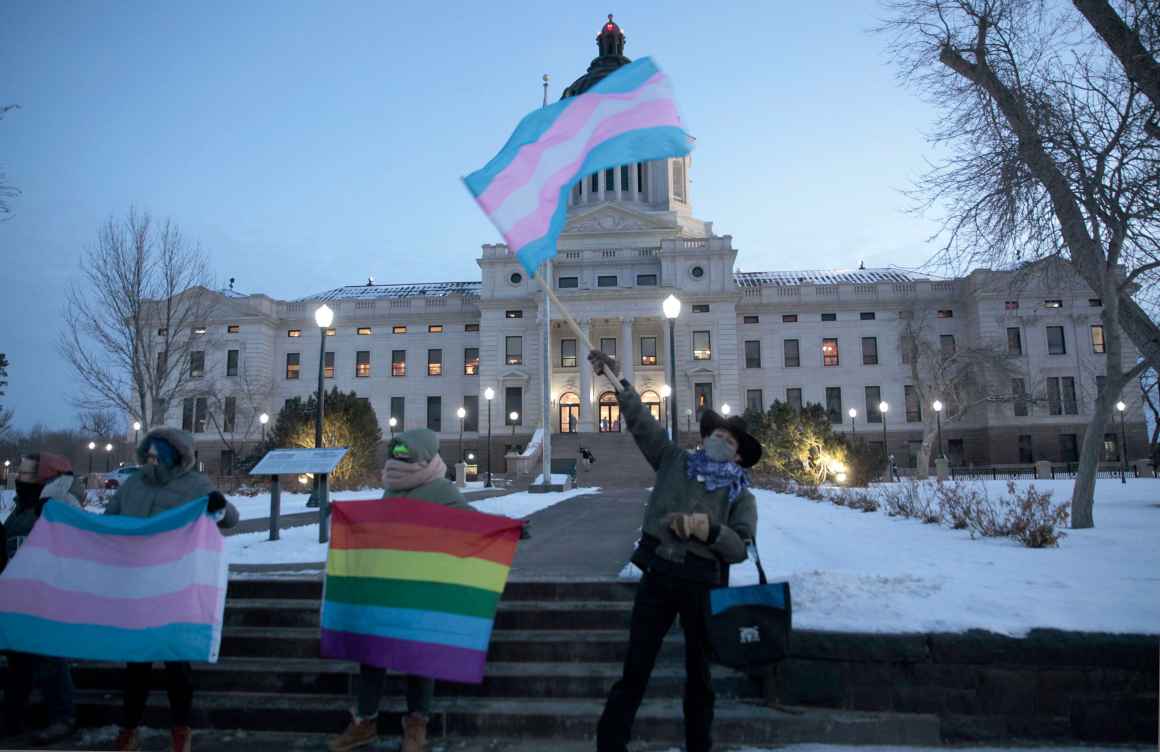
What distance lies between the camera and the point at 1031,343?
5016 cm

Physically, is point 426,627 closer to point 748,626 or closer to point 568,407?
point 748,626

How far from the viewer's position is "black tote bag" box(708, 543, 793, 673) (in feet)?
12.3

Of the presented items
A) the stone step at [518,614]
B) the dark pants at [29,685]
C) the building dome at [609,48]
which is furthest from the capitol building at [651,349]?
the dark pants at [29,685]

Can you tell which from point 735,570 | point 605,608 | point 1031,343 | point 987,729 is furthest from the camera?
point 1031,343

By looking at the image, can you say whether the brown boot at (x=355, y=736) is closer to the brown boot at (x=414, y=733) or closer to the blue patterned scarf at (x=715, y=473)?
the brown boot at (x=414, y=733)

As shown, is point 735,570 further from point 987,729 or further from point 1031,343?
point 1031,343

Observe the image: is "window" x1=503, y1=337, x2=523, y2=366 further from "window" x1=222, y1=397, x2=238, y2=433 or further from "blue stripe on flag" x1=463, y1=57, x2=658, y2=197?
"blue stripe on flag" x1=463, y1=57, x2=658, y2=197

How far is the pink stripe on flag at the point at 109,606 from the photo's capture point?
13.8 feet

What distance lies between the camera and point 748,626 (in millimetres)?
3789

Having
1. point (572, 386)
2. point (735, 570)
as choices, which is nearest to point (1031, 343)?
point (572, 386)

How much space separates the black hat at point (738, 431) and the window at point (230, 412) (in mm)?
53434

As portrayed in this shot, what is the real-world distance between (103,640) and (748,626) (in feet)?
12.9

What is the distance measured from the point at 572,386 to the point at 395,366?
15.2m

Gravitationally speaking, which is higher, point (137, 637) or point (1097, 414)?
point (1097, 414)
